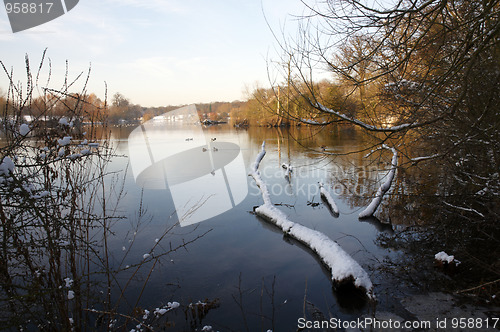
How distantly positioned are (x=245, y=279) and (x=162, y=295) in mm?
1467

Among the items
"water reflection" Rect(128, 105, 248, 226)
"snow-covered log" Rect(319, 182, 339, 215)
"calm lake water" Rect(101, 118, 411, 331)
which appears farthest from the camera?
"water reflection" Rect(128, 105, 248, 226)

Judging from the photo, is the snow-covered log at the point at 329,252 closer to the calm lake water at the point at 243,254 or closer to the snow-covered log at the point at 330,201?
the calm lake water at the point at 243,254

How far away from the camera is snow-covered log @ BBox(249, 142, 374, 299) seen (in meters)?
5.09

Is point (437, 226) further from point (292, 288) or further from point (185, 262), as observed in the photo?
point (185, 262)

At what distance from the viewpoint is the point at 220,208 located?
385 inches

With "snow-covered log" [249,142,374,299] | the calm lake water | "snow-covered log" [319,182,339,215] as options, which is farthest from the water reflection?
"snow-covered log" [319,182,339,215]

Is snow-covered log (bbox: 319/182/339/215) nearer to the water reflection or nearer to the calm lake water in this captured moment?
the calm lake water

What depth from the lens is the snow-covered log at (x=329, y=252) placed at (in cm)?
509

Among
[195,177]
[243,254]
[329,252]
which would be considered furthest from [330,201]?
[195,177]

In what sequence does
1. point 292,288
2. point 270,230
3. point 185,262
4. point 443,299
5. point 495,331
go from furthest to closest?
point 270,230, point 185,262, point 292,288, point 443,299, point 495,331

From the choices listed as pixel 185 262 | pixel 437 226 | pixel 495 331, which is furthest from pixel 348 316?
pixel 185 262

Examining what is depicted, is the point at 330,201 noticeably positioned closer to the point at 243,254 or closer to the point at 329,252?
the point at 329,252

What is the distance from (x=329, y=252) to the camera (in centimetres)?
601

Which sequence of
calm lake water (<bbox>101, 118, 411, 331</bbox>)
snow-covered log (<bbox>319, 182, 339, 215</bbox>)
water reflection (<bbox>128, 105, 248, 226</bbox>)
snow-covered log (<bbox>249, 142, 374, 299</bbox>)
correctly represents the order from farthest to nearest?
water reflection (<bbox>128, 105, 248, 226</bbox>) < snow-covered log (<bbox>319, 182, 339, 215</bbox>) < snow-covered log (<bbox>249, 142, 374, 299</bbox>) < calm lake water (<bbox>101, 118, 411, 331</bbox>)
